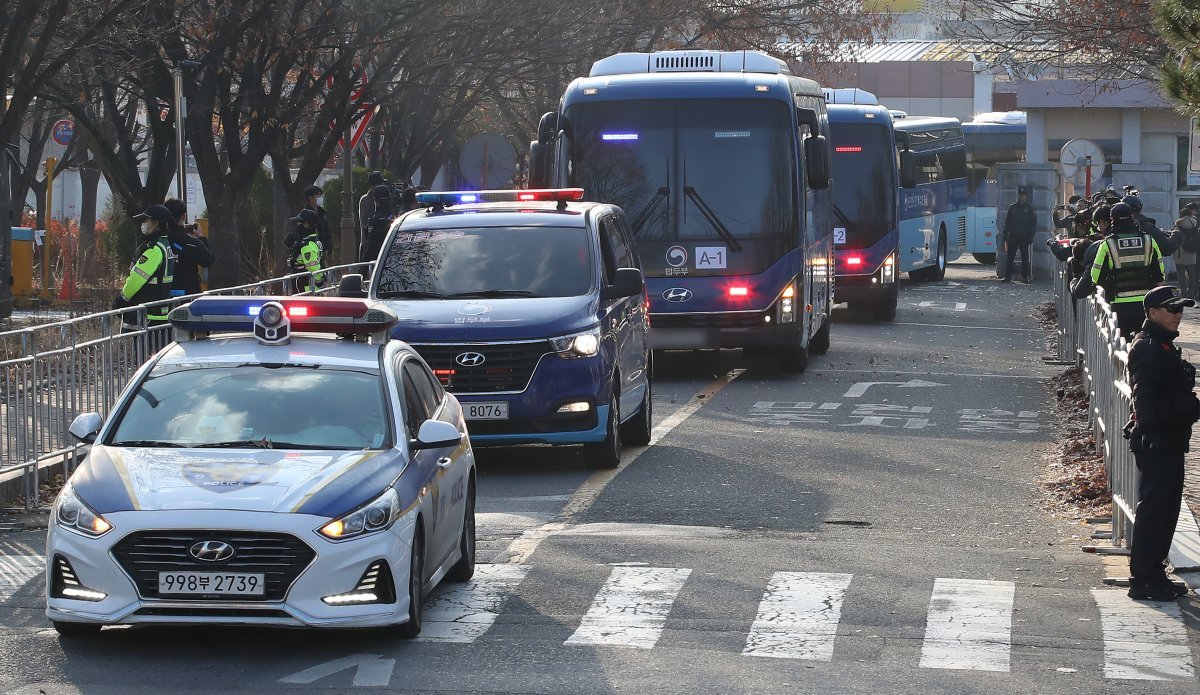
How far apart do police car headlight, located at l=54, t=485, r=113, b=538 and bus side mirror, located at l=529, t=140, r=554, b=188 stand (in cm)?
1208

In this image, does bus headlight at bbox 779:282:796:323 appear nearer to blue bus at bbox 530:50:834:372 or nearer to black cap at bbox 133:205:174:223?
blue bus at bbox 530:50:834:372

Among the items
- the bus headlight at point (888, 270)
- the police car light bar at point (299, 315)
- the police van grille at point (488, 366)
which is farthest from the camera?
the bus headlight at point (888, 270)

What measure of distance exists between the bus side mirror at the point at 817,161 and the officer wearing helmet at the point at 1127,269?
12.5ft

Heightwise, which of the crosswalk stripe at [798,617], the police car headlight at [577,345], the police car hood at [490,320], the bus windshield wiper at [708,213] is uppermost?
the bus windshield wiper at [708,213]

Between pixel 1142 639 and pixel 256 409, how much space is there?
392 cm

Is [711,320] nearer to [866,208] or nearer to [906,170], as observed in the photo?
[866,208]

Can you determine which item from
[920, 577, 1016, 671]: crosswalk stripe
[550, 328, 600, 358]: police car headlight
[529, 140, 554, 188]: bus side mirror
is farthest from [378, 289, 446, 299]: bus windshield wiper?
[529, 140, 554, 188]: bus side mirror

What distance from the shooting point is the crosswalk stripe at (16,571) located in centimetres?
968

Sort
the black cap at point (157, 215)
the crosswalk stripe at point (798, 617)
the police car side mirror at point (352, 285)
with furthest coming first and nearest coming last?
the black cap at point (157, 215) < the police car side mirror at point (352, 285) < the crosswalk stripe at point (798, 617)

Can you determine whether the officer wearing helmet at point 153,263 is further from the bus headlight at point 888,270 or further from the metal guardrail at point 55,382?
the bus headlight at point 888,270

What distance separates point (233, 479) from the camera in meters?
8.06

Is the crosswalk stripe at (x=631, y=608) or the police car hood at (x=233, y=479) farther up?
the police car hood at (x=233, y=479)

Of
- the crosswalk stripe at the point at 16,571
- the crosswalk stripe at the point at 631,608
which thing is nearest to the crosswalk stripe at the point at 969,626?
the crosswalk stripe at the point at 631,608

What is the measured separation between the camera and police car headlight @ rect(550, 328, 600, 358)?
13.6m
